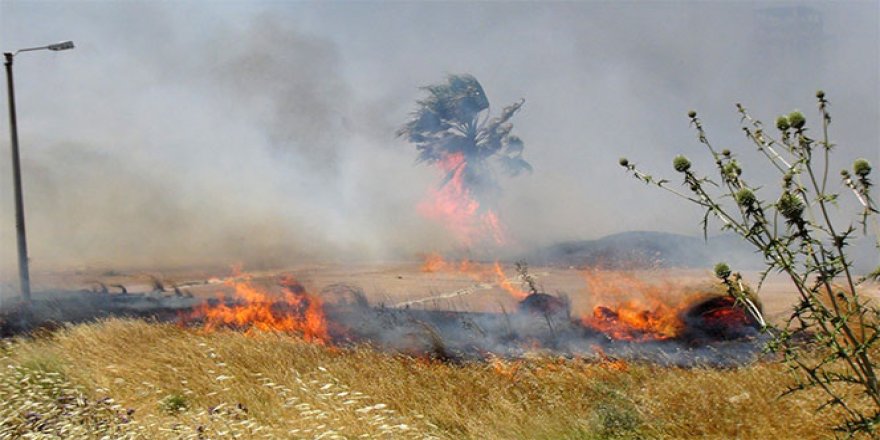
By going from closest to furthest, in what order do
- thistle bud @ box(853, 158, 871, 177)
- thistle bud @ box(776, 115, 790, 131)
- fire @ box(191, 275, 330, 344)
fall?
thistle bud @ box(853, 158, 871, 177)
thistle bud @ box(776, 115, 790, 131)
fire @ box(191, 275, 330, 344)

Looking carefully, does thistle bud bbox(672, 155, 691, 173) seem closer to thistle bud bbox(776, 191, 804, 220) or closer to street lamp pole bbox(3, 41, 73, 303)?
thistle bud bbox(776, 191, 804, 220)

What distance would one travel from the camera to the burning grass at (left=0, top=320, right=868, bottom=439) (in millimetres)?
6859

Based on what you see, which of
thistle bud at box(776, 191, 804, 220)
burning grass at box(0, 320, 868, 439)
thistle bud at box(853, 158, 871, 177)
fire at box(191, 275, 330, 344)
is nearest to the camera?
thistle bud at box(776, 191, 804, 220)

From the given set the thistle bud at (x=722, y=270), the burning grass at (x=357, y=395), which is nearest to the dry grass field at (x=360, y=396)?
the burning grass at (x=357, y=395)

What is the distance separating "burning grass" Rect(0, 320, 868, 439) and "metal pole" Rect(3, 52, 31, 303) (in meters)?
4.32

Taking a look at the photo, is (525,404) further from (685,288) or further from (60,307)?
(60,307)

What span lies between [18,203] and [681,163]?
53.3 ft

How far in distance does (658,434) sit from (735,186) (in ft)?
10.9

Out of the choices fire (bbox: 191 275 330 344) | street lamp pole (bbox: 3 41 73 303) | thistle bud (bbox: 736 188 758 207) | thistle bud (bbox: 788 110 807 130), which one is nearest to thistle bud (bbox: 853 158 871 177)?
thistle bud (bbox: 788 110 807 130)

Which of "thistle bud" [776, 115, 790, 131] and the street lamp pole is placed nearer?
"thistle bud" [776, 115, 790, 131]

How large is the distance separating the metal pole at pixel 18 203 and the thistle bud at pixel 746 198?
53.1 feet

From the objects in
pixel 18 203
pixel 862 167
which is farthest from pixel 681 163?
pixel 18 203

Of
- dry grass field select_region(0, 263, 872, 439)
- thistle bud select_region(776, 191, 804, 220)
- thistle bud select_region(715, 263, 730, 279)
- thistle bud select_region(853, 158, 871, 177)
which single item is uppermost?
thistle bud select_region(853, 158, 871, 177)

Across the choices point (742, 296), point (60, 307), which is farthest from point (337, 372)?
point (60, 307)
